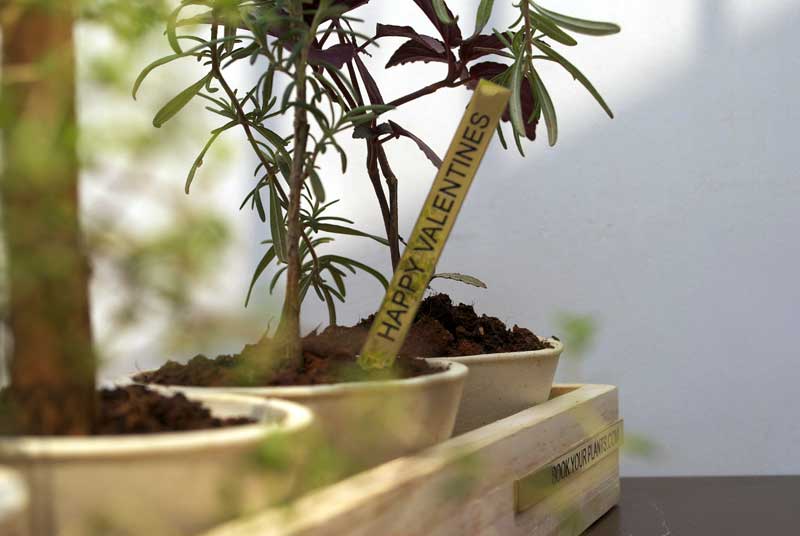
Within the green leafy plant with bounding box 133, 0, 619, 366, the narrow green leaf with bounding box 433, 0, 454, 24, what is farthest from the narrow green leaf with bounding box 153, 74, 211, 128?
the narrow green leaf with bounding box 433, 0, 454, 24

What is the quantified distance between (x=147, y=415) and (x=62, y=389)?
0.07 m

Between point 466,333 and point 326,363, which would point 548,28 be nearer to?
point 466,333

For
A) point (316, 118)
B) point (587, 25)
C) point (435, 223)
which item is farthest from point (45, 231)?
point (587, 25)

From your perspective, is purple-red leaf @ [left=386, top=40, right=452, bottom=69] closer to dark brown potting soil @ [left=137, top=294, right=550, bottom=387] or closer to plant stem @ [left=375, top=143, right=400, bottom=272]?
plant stem @ [left=375, top=143, right=400, bottom=272]

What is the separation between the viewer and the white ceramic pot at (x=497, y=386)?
3.04 ft

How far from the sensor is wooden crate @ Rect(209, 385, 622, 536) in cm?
53

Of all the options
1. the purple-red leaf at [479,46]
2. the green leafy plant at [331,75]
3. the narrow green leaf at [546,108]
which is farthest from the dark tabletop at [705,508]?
the purple-red leaf at [479,46]

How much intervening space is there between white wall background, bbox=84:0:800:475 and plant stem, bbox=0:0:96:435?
1.19 meters

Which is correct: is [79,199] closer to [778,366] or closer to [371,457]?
[371,457]

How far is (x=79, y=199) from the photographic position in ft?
1.55

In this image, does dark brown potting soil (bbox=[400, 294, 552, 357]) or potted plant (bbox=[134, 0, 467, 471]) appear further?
dark brown potting soil (bbox=[400, 294, 552, 357])

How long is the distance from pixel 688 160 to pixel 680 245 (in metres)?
0.16

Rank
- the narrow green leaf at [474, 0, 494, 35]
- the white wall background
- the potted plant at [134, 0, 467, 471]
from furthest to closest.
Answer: the white wall background → the narrow green leaf at [474, 0, 494, 35] → the potted plant at [134, 0, 467, 471]

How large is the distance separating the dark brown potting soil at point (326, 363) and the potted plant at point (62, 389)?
0.16m
